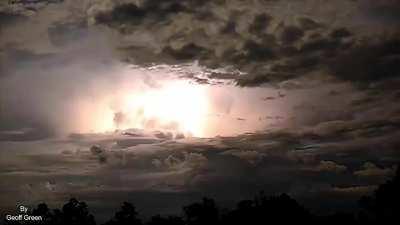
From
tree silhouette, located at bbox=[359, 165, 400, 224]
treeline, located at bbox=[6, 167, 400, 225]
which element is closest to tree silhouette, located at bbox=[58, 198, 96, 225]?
treeline, located at bbox=[6, 167, 400, 225]

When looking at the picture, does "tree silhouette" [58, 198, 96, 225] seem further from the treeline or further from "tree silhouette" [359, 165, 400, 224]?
"tree silhouette" [359, 165, 400, 224]

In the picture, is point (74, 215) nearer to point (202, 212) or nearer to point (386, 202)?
point (202, 212)

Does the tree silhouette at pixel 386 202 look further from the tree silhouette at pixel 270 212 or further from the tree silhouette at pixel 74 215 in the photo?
the tree silhouette at pixel 74 215

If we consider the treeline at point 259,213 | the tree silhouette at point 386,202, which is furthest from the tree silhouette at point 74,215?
the tree silhouette at point 386,202

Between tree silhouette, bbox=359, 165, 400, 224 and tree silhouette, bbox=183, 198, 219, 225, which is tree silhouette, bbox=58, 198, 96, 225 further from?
tree silhouette, bbox=359, 165, 400, 224

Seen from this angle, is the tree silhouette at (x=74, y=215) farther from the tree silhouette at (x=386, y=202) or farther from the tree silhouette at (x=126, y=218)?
the tree silhouette at (x=386, y=202)

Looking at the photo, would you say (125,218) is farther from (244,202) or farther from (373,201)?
(373,201)

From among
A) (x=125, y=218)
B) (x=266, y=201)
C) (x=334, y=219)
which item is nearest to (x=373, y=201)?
(x=334, y=219)

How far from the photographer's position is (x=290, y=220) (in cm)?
5528

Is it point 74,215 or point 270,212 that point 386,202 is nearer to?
point 270,212

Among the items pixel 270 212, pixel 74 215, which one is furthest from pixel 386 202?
pixel 74 215

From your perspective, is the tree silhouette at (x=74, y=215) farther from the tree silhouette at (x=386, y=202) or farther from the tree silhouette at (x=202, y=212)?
the tree silhouette at (x=386, y=202)

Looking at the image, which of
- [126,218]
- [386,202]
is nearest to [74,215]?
[126,218]

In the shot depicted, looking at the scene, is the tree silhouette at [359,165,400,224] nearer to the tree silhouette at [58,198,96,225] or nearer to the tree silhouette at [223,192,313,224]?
the tree silhouette at [223,192,313,224]
